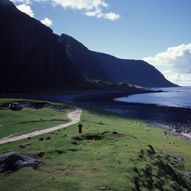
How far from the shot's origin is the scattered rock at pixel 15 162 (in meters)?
25.0

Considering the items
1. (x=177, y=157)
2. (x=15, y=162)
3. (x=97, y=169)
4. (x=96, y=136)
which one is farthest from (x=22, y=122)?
(x=97, y=169)

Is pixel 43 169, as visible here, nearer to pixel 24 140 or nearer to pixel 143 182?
pixel 143 182

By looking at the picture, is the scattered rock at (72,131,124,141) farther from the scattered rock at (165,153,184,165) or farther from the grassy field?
the scattered rock at (165,153,184,165)

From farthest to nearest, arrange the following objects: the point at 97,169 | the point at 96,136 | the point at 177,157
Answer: the point at 96,136 → the point at 177,157 → the point at 97,169

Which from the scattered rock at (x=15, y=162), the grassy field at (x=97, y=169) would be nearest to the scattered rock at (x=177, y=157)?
the grassy field at (x=97, y=169)

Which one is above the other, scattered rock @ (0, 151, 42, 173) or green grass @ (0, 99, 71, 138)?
scattered rock @ (0, 151, 42, 173)

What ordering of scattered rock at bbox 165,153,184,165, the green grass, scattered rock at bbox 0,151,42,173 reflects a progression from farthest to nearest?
the green grass
scattered rock at bbox 165,153,184,165
scattered rock at bbox 0,151,42,173

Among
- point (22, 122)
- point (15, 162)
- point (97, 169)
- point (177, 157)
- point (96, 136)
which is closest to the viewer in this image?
point (15, 162)

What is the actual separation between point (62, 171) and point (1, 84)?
5985 inches

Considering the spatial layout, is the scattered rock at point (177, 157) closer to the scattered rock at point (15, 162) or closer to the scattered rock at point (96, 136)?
the scattered rock at point (96, 136)

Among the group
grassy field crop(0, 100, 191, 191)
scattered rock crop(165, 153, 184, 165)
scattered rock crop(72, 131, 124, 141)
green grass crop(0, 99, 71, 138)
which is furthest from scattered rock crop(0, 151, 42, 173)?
green grass crop(0, 99, 71, 138)

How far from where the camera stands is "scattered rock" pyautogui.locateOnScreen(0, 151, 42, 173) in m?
25.0

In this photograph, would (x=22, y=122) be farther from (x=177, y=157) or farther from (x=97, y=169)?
(x=97, y=169)

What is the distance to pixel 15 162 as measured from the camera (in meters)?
25.6
